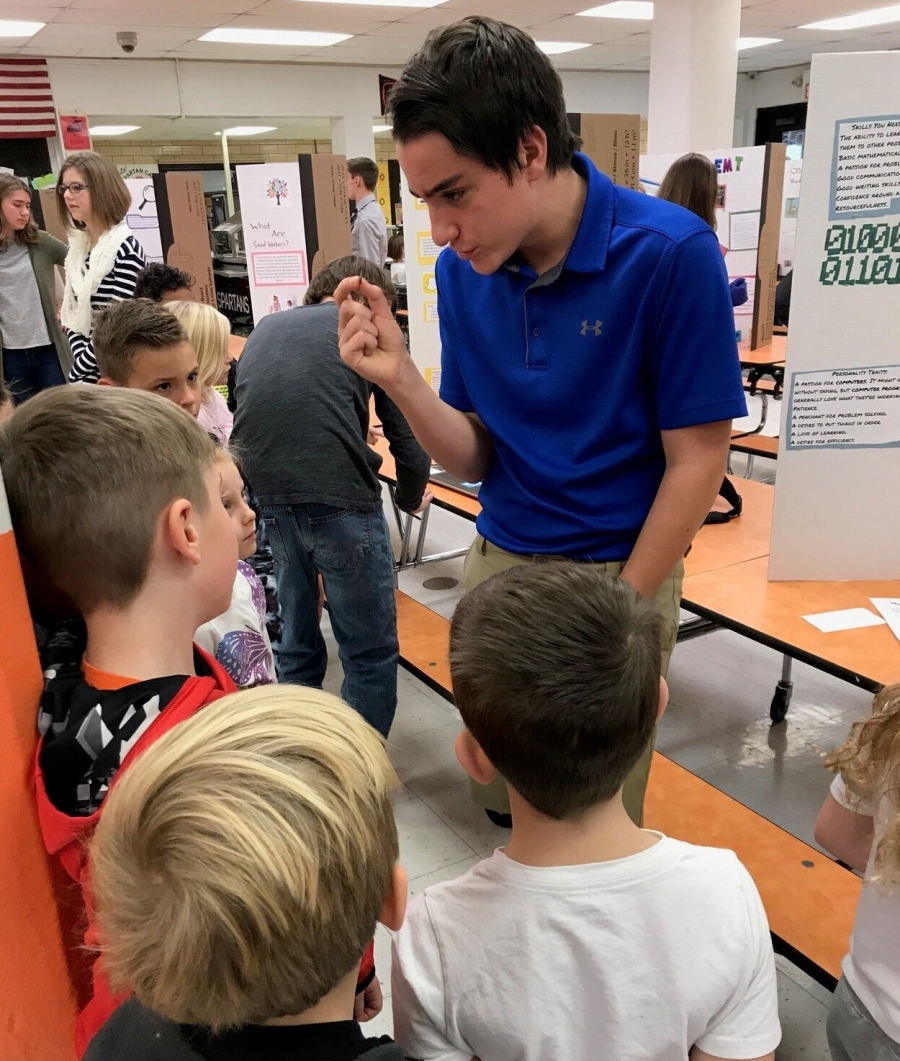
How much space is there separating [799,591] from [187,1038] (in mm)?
1688

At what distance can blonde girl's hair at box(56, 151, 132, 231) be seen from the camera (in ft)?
11.2

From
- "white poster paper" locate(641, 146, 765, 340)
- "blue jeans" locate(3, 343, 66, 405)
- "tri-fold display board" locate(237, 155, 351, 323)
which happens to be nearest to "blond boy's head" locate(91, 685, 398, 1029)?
"blue jeans" locate(3, 343, 66, 405)

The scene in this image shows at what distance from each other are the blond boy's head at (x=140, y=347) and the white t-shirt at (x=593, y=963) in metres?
1.45

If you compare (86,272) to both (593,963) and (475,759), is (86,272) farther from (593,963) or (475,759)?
(593,963)

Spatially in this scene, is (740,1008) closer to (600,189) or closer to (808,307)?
(600,189)

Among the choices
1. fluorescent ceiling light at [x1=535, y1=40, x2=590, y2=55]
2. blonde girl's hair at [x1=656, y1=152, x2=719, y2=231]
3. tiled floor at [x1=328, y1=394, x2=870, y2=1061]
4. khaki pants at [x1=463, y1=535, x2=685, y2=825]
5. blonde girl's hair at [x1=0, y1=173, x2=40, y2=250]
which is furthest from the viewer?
fluorescent ceiling light at [x1=535, y1=40, x2=590, y2=55]

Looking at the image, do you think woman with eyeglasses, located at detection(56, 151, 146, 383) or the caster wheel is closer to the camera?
the caster wheel

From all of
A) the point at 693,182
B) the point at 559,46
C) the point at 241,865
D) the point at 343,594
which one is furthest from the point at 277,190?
the point at 559,46

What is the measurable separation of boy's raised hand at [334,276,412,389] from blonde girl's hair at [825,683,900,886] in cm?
82

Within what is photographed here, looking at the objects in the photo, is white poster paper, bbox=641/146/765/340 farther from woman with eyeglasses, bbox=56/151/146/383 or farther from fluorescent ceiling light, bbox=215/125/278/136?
fluorescent ceiling light, bbox=215/125/278/136

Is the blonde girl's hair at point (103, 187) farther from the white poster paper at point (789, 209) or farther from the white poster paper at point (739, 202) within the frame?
the white poster paper at point (789, 209)

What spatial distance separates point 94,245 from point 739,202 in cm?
370

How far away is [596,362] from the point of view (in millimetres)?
1271

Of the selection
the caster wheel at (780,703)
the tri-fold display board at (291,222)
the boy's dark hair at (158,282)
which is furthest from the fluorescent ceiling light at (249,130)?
the caster wheel at (780,703)
